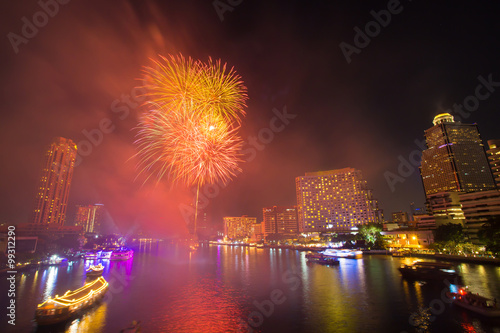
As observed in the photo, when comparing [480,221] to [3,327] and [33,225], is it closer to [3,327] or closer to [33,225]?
[3,327]

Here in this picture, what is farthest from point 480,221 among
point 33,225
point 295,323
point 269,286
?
point 33,225

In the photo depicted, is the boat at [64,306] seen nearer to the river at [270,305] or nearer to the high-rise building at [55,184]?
the river at [270,305]

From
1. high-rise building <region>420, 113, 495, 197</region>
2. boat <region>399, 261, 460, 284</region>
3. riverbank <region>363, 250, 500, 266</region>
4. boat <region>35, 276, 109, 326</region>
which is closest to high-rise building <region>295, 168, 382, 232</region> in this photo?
high-rise building <region>420, 113, 495, 197</region>

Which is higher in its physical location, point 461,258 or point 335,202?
point 335,202

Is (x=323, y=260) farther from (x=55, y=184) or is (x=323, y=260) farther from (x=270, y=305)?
(x=55, y=184)

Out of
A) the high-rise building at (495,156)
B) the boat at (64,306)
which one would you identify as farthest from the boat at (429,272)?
the high-rise building at (495,156)

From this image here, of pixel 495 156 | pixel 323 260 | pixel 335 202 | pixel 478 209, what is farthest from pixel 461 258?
pixel 495 156
